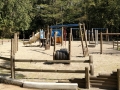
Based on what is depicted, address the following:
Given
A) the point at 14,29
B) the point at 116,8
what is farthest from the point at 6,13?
the point at 116,8

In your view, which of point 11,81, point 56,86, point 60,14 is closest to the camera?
point 56,86

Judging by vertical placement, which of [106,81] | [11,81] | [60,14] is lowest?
[11,81]

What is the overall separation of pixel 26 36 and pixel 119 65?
40470 mm

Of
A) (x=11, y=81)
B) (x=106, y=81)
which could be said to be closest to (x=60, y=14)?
(x=11, y=81)

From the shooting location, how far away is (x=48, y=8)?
46.8m

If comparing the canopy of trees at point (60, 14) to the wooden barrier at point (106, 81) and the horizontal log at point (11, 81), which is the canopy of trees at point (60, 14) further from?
the wooden barrier at point (106, 81)

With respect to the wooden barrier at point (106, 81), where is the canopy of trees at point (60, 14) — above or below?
above

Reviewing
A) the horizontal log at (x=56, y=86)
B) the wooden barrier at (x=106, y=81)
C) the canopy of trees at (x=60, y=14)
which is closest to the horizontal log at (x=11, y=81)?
the horizontal log at (x=56, y=86)

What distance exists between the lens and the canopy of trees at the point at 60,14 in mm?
37094

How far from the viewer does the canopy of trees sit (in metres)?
37.1

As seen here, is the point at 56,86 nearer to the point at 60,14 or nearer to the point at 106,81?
the point at 106,81

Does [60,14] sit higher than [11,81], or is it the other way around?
[60,14]

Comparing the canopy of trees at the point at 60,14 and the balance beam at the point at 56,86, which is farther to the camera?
the canopy of trees at the point at 60,14

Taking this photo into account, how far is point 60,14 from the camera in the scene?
148ft
